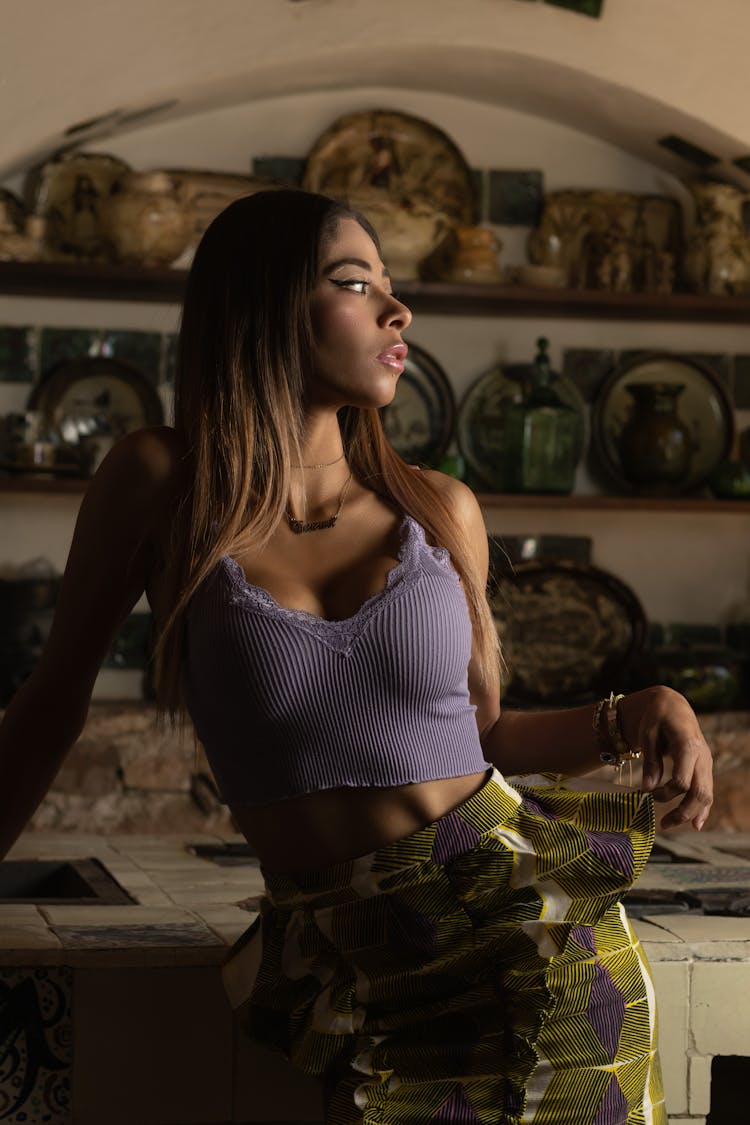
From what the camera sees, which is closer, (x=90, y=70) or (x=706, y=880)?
(x=706, y=880)

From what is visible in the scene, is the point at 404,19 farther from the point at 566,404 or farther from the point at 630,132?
the point at 566,404

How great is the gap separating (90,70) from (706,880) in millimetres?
2246

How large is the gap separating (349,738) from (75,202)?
2581 millimetres

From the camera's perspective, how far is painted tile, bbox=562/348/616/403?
3916mm

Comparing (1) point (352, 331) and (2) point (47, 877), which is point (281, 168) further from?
(1) point (352, 331)

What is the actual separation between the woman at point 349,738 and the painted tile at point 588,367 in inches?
92.7

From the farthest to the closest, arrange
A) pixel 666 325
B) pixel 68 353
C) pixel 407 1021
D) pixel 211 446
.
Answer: pixel 666 325
pixel 68 353
pixel 211 446
pixel 407 1021

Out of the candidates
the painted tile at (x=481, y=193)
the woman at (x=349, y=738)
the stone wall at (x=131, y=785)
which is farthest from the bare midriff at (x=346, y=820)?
the painted tile at (x=481, y=193)

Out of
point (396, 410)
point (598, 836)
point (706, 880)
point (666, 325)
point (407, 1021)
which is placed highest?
point (666, 325)

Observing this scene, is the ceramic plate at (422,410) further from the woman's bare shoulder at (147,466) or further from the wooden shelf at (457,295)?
the woman's bare shoulder at (147,466)

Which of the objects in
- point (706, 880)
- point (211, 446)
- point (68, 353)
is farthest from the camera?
point (68, 353)

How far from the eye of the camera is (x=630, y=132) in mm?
3822

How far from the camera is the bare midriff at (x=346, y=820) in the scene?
1.39 meters

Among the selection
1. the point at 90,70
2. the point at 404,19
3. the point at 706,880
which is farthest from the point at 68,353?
the point at 706,880
